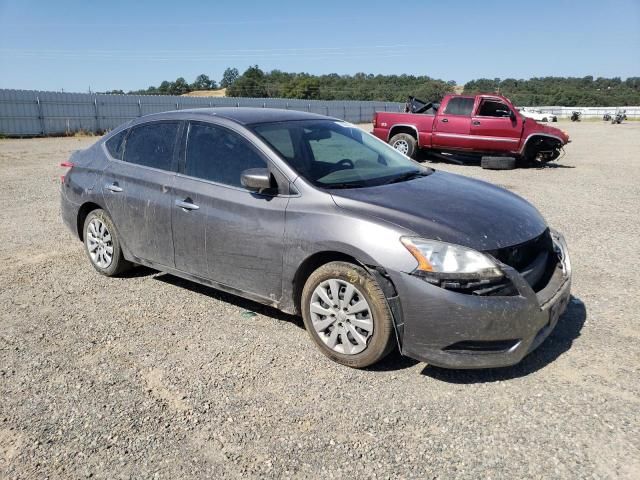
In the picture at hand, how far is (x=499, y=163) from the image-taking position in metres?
14.1

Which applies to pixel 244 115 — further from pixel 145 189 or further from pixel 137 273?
pixel 137 273

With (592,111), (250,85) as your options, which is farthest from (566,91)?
(250,85)

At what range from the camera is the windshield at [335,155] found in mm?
3893

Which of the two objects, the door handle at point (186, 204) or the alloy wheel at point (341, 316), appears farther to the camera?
the door handle at point (186, 204)

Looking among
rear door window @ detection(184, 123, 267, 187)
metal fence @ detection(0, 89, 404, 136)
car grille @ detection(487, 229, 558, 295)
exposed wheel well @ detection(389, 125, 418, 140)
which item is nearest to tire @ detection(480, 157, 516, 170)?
exposed wheel well @ detection(389, 125, 418, 140)

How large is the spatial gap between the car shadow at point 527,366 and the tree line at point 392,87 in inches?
2719

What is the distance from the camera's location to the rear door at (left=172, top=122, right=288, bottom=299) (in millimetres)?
3756

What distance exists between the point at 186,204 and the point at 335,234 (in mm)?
1435

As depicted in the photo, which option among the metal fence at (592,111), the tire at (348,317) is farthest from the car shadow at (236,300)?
the metal fence at (592,111)

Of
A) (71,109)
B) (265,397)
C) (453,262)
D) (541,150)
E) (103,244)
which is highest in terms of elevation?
(71,109)

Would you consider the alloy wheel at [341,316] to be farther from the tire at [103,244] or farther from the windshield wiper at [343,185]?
the tire at [103,244]

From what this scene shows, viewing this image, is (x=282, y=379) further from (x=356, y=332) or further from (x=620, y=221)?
(x=620, y=221)

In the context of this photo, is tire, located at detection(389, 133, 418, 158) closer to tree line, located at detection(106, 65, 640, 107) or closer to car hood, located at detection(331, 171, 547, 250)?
car hood, located at detection(331, 171, 547, 250)

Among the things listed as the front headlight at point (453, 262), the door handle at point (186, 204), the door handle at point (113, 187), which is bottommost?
the front headlight at point (453, 262)
